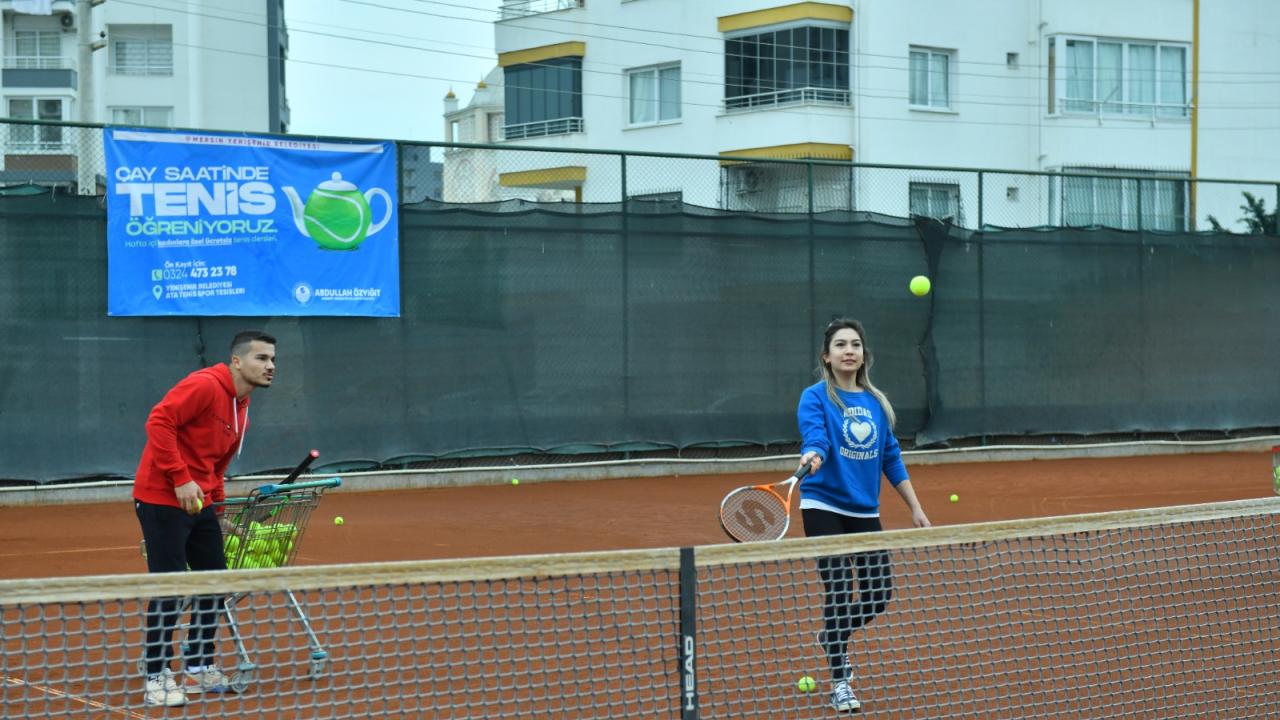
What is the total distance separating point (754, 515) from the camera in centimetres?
591

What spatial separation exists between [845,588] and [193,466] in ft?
8.92

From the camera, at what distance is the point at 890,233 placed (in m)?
14.1

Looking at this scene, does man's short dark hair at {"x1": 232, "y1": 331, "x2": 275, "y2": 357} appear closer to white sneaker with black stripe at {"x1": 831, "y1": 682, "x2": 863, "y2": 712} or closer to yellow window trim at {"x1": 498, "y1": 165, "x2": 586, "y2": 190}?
white sneaker with black stripe at {"x1": 831, "y1": 682, "x2": 863, "y2": 712}

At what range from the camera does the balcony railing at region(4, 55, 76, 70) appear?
43438 millimetres

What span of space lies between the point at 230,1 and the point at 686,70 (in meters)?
19.2

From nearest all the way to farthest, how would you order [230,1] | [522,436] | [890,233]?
[522,436] < [890,233] < [230,1]

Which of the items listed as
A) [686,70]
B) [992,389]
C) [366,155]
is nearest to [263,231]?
[366,155]

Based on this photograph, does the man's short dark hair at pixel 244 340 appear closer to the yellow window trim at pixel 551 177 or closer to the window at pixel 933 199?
the yellow window trim at pixel 551 177

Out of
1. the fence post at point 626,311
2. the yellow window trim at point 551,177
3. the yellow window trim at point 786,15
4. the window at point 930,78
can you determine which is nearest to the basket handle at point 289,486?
the fence post at point 626,311

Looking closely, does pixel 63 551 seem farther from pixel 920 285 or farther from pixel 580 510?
pixel 920 285

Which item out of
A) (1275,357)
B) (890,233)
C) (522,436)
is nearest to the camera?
(522,436)

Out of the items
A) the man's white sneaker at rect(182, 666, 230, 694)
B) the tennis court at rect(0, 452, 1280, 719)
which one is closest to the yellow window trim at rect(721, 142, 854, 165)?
the tennis court at rect(0, 452, 1280, 719)

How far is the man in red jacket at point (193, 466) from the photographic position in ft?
18.3

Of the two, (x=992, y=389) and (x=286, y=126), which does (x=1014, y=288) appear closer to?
(x=992, y=389)
